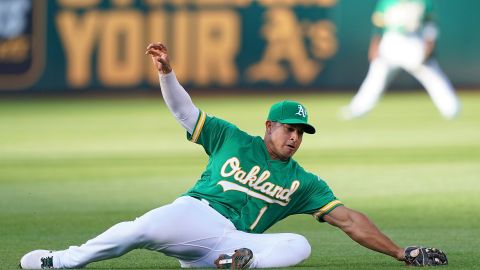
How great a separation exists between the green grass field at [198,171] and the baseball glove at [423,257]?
12cm

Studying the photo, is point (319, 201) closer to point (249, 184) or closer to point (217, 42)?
point (249, 184)

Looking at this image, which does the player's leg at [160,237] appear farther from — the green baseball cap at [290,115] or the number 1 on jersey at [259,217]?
the green baseball cap at [290,115]

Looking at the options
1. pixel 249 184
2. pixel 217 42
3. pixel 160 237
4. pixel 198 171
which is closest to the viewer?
pixel 160 237

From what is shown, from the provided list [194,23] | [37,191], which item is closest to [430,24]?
[194,23]

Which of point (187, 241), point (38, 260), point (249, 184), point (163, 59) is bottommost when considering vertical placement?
point (38, 260)

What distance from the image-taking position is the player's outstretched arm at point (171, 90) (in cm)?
785

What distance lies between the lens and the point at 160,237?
7.74 m

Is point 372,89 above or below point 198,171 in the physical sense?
above

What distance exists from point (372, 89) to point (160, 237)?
16007 millimetres

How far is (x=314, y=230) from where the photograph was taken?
10430 mm

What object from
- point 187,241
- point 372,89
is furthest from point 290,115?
point 372,89

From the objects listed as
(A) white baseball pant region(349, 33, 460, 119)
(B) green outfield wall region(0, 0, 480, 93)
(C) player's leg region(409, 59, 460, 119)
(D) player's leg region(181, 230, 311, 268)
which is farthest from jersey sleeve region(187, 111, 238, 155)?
(B) green outfield wall region(0, 0, 480, 93)

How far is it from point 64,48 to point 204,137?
→ 20159mm

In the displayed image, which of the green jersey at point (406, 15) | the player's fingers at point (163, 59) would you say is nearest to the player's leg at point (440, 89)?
the green jersey at point (406, 15)
